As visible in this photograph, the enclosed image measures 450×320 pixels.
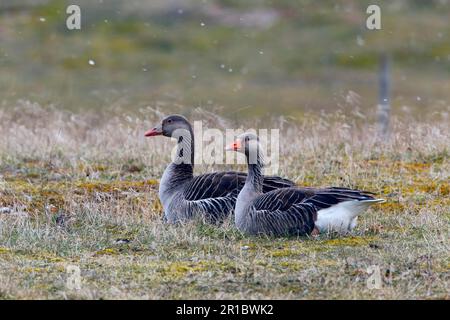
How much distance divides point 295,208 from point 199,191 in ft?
4.73

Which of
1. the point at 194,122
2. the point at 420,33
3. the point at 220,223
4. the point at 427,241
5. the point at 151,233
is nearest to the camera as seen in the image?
the point at 427,241

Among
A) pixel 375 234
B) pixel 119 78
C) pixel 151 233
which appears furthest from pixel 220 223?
pixel 119 78

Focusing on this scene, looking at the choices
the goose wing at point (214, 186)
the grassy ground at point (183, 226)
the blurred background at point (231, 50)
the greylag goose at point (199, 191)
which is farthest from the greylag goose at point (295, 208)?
the blurred background at point (231, 50)

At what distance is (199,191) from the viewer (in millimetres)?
10969

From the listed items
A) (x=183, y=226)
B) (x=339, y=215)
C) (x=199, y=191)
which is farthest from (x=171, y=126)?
(x=339, y=215)

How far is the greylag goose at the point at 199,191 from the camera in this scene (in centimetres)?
1086

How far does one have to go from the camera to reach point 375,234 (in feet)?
33.4

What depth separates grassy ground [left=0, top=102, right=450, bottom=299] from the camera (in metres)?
8.05

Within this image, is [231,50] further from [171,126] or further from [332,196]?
[332,196]

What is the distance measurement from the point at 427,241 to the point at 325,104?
20.9 metres

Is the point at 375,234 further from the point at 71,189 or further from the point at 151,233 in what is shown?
the point at 71,189

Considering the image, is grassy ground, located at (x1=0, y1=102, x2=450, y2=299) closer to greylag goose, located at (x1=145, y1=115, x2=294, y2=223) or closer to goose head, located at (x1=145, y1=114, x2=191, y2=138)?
greylag goose, located at (x1=145, y1=115, x2=294, y2=223)

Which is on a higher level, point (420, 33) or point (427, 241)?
point (420, 33)

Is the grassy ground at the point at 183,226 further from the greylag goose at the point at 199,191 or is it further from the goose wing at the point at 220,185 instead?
the goose wing at the point at 220,185
